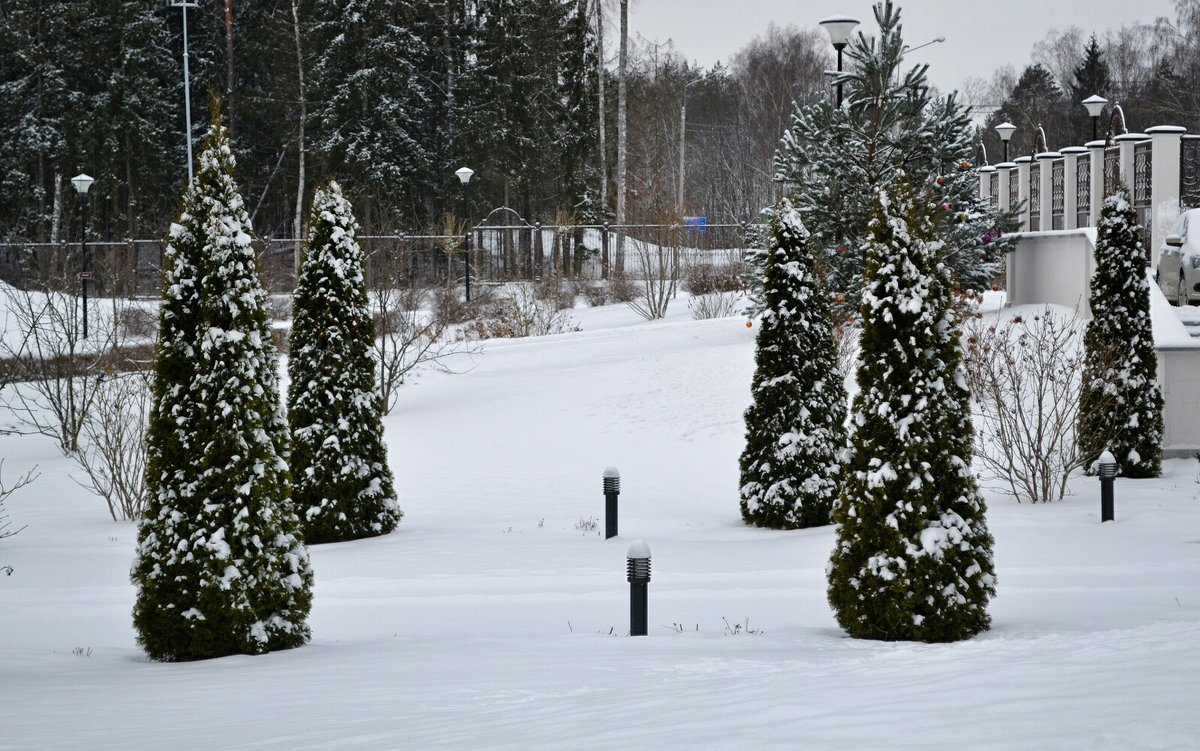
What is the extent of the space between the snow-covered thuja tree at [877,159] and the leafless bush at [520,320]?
9.98 metres

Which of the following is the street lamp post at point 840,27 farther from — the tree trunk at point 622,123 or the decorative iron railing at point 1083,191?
the tree trunk at point 622,123

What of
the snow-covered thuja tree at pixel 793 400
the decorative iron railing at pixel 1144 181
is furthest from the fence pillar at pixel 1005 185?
the snow-covered thuja tree at pixel 793 400

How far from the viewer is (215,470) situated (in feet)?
22.3

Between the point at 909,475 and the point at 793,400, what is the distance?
14.4ft

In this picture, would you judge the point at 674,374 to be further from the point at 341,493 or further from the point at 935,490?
the point at 935,490

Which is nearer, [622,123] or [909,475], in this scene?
[909,475]

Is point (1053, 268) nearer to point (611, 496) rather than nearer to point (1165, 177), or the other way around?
point (1165, 177)

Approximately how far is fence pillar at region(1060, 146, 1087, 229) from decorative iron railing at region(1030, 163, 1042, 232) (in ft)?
4.88

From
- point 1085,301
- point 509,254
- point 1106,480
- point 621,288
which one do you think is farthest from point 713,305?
point 1106,480

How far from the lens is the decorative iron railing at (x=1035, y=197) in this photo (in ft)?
70.3

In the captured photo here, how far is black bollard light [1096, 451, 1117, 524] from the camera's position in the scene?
9938 millimetres

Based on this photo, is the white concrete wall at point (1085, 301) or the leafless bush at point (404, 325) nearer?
the white concrete wall at point (1085, 301)

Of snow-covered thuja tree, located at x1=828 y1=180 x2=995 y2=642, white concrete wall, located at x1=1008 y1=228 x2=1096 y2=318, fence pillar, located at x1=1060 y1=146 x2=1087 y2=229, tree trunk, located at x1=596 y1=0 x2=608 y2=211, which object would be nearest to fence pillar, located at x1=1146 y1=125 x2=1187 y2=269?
white concrete wall, located at x1=1008 y1=228 x2=1096 y2=318

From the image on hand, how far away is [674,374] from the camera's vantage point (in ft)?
61.3
